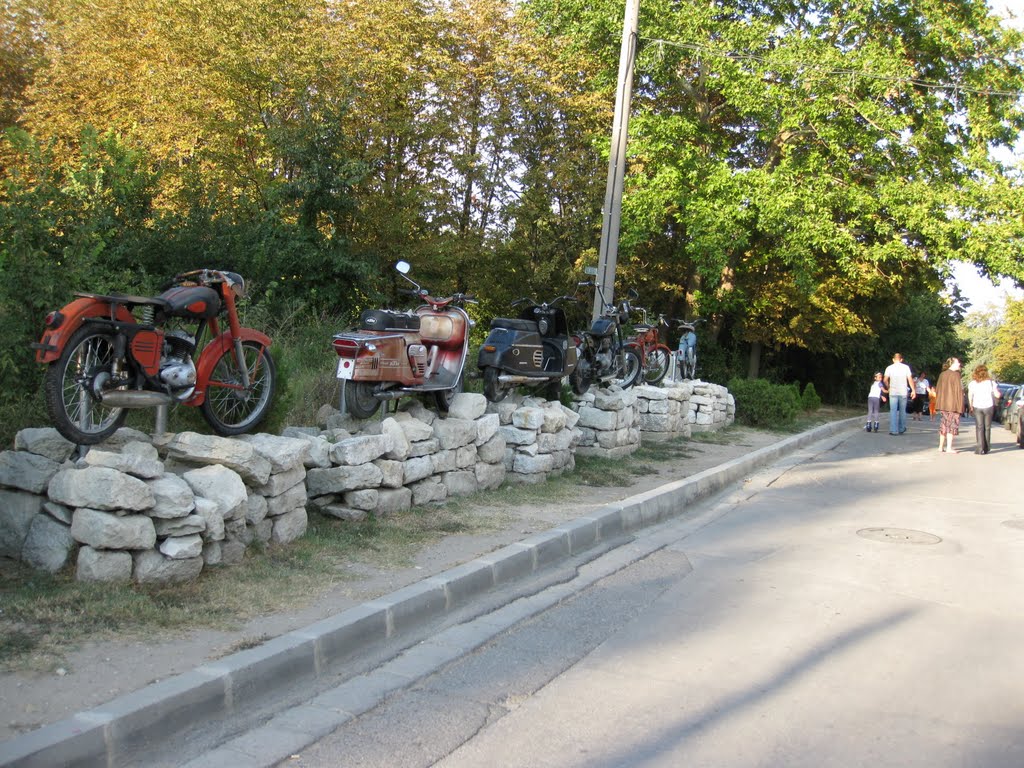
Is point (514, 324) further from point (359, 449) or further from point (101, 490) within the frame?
point (101, 490)

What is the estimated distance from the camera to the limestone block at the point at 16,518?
205 inches

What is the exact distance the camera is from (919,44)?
23.2 meters

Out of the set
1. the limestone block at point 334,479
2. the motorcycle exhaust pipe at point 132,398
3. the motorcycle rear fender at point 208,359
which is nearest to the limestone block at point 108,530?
the motorcycle exhaust pipe at point 132,398

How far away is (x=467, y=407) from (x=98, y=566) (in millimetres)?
4262

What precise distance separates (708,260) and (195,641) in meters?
19.7

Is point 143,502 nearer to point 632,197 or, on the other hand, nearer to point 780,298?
point 632,197

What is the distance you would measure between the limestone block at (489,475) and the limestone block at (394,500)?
115cm

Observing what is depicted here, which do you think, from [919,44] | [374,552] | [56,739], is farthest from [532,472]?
[919,44]

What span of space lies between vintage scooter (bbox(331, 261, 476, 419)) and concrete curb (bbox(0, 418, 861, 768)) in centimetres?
197

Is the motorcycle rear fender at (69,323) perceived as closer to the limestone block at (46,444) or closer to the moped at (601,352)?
the limestone block at (46,444)

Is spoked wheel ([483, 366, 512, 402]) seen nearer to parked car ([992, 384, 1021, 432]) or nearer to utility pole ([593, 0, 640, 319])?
utility pole ([593, 0, 640, 319])

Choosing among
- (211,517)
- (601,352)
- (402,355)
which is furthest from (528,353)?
(211,517)

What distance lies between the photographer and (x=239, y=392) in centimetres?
669

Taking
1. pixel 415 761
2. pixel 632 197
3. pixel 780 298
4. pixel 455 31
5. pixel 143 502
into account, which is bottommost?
pixel 415 761
